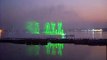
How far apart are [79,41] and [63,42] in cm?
221

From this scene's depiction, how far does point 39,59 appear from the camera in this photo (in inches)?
727

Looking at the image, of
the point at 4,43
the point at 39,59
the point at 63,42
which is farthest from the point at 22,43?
the point at 39,59

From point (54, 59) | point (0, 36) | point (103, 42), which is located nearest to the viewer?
point (54, 59)

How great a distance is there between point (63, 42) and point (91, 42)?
378cm

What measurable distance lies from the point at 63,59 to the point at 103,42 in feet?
43.1

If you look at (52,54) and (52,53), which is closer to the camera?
(52,54)

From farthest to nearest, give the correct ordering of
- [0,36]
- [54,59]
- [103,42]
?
[0,36]
[103,42]
[54,59]

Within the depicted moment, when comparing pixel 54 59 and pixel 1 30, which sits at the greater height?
pixel 1 30

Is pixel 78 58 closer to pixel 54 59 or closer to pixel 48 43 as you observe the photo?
pixel 54 59

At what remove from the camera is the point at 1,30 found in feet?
126

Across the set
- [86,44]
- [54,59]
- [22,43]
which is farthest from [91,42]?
[54,59]

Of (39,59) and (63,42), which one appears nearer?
(39,59)

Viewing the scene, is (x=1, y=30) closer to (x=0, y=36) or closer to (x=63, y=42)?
(x=0, y=36)

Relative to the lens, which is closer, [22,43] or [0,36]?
[22,43]
